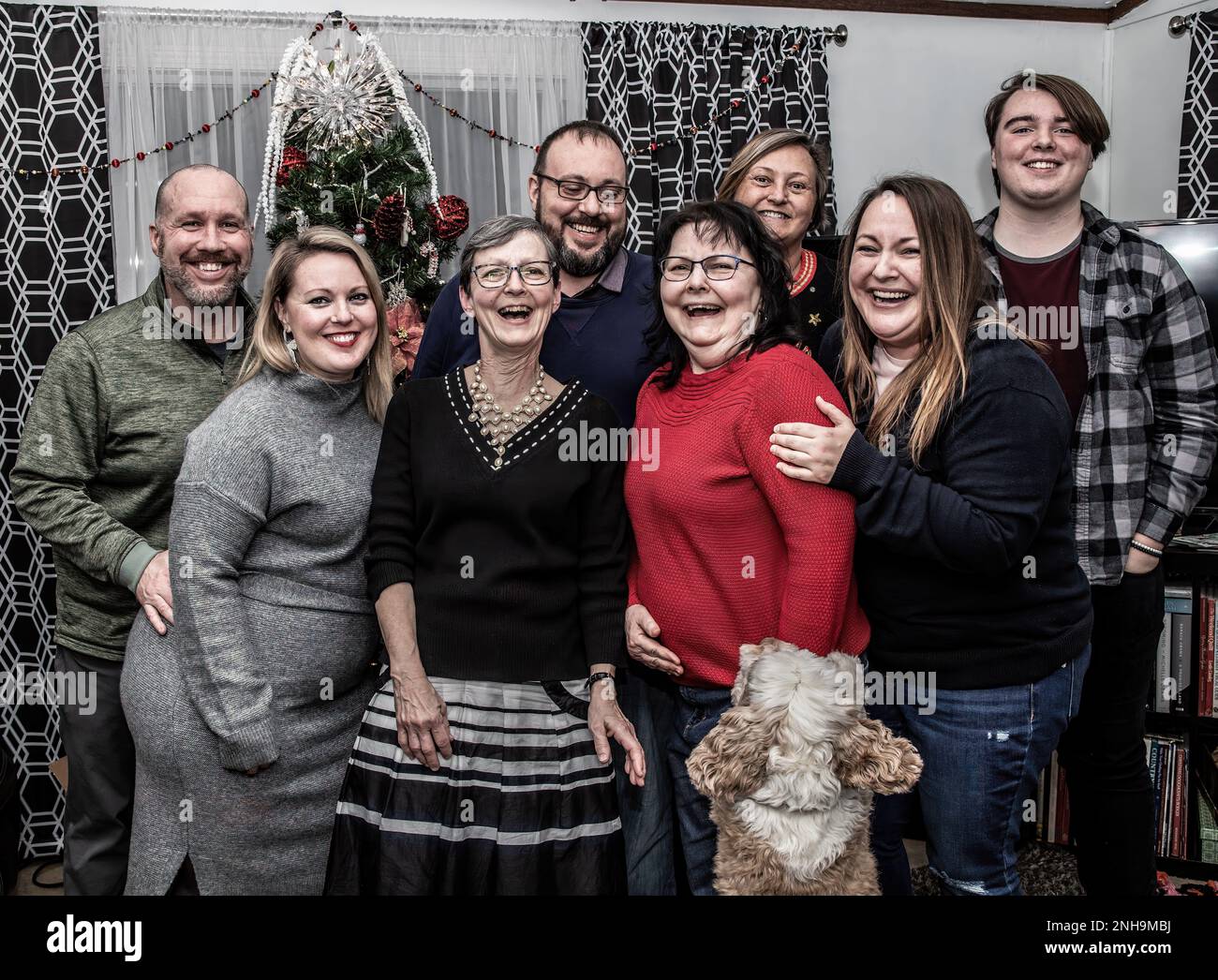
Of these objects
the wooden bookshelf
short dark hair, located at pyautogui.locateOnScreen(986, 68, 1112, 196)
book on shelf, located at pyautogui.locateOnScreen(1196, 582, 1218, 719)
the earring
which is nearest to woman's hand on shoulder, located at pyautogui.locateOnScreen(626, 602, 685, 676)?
the earring

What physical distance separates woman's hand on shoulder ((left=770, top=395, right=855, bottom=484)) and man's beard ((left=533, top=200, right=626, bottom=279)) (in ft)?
2.75

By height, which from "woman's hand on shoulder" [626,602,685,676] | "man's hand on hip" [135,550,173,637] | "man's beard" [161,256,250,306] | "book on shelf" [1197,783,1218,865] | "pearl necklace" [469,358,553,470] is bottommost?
"book on shelf" [1197,783,1218,865]

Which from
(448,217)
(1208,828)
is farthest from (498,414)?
(1208,828)

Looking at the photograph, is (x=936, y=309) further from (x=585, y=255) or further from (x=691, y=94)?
(x=691, y=94)

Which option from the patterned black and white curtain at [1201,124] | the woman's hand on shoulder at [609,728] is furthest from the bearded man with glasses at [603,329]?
the patterned black and white curtain at [1201,124]

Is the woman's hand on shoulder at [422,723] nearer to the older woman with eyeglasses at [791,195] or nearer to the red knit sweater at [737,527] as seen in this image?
the red knit sweater at [737,527]

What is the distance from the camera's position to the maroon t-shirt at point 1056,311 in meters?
2.18

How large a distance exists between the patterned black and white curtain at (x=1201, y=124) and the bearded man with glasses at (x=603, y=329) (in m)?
2.80

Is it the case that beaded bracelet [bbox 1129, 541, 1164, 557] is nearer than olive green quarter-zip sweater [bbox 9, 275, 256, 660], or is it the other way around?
olive green quarter-zip sweater [bbox 9, 275, 256, 660]

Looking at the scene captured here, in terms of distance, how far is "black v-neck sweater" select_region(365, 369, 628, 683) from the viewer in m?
1.75

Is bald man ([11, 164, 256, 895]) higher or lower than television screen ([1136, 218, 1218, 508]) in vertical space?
lower

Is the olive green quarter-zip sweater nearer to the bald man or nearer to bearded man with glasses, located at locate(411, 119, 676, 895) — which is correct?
the bald man

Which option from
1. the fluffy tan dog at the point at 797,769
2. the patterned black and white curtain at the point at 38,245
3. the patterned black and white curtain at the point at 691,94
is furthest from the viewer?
the patterned black and white curtain at the point at 691,94

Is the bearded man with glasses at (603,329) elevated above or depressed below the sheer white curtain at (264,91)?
below
